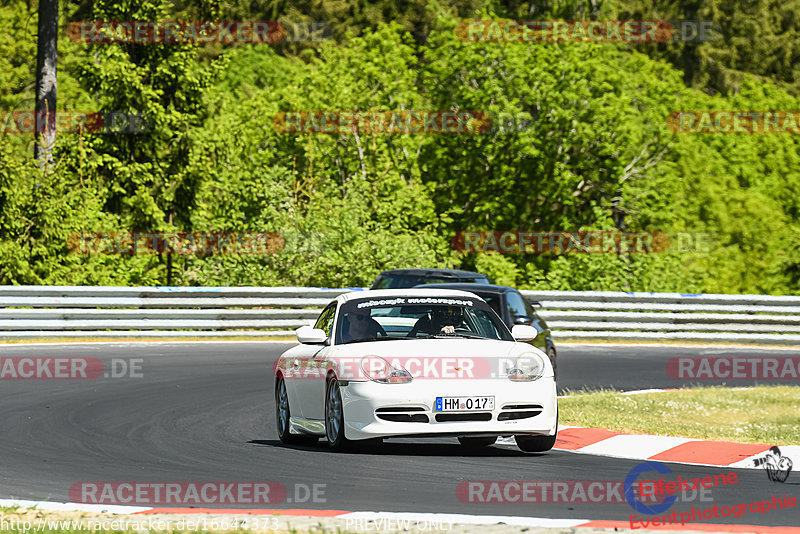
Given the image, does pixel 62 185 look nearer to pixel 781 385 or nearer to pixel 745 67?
pixel 781 385

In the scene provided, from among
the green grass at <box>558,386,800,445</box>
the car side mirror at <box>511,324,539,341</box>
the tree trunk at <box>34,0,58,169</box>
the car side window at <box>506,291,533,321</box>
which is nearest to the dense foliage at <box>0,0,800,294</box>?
the tree trunk at <box>34,0,58,169</box>

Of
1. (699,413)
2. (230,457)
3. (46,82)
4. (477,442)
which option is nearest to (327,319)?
(477,442)

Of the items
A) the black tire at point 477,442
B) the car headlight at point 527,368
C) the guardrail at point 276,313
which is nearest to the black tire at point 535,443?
the black tire at point 477,442

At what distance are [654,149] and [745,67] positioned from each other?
34681mm

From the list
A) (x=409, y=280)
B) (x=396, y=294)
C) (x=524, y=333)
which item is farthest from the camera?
(x=409, y=280)

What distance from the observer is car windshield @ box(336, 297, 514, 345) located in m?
11.7

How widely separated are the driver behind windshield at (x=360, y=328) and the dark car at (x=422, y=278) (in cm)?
887

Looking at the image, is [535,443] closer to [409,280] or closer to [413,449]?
[413,449]

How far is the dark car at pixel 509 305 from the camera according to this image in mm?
17594

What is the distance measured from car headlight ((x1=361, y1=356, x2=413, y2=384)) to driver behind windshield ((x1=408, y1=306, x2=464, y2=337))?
0.97 m

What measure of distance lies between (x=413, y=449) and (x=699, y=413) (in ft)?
21.3

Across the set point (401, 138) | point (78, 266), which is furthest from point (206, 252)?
point (401, 138)

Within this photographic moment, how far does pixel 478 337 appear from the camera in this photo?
11617 mm

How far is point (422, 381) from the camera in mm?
10727
